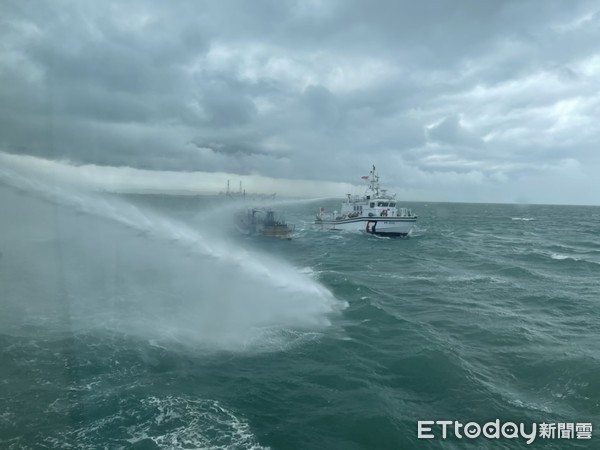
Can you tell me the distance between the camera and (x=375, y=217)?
87.1 m

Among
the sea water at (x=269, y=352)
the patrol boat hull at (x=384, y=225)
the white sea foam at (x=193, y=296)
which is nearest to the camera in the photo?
the sea water at (x=269, y=352)

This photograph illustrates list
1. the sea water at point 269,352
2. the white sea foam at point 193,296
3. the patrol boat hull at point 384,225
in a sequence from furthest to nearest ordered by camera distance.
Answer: the patrol boat hull at point 384,225, the white sea foam at point 193,296, the sea water at point 269,352

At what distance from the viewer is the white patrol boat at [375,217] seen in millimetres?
85312

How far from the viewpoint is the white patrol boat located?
3359 inches

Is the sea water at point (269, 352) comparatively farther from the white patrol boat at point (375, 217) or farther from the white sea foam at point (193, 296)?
the white patrol boat at point (375, 217)

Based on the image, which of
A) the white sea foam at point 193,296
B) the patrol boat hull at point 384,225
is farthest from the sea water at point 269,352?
the patrol boat hull at point 384,225

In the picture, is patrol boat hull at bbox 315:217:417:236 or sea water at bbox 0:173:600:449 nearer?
sea water at bbox 0:173:600:449

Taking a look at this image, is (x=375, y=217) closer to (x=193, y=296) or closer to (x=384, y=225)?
(x=384, y=225)

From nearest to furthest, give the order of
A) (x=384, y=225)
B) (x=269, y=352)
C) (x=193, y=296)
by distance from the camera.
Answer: (x=269, y=352) → (x=193, y=296) → (x=384, y=225)

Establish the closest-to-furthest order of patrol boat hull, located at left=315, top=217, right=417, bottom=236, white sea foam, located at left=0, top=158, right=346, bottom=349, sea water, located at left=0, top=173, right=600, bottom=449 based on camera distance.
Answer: sea water, located at left=0, top=173, right=600, bottom=449 < white sea foam, located at left=0, top=158, right=346, bottom=349 < patrol boat hull, located at left=315, top=217, right=417, bottom=236

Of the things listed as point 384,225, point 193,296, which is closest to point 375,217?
point 384,225

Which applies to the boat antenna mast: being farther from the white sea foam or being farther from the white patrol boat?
the white sea foam

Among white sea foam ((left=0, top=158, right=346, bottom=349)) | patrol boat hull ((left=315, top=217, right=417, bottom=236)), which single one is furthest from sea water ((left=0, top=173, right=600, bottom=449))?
patrol boat hull ((left=315, top=217, right=417, bottom=236))

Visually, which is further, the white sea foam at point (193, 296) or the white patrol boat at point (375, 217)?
the white patrol boat at point (375, 217)
